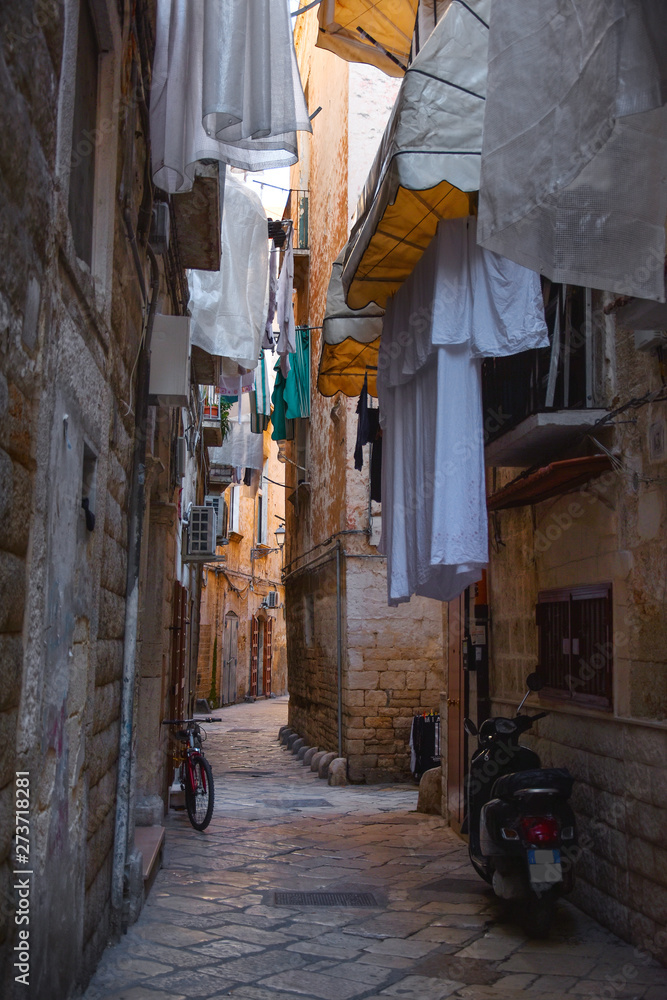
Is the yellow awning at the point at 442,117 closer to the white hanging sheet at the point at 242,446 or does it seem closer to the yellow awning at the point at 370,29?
the yellow awning at the point at 370,29

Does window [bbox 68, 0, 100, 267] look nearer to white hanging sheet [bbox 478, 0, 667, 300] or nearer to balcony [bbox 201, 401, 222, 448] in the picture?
white hanging sheet [bbox 478, 0, 667, 300]

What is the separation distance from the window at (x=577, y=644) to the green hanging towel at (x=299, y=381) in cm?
930

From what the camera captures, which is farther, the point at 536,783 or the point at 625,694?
the point at 536,783

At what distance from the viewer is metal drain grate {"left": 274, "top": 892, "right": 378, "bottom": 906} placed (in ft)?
19.1

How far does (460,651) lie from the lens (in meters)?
8.08

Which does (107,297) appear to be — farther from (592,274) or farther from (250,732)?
(250,732)

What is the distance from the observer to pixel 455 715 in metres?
8.20

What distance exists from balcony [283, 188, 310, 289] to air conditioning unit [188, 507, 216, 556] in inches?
253

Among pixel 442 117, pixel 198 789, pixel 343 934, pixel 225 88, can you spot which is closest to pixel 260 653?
pixel 198 789

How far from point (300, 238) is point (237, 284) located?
32.0ft

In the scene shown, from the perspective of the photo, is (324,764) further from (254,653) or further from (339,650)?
(254,653)

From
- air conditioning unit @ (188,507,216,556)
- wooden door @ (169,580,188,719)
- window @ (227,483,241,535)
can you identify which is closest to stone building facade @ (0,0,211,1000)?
wooden door @ (169,580,188,719)

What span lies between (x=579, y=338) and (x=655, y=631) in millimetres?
2195

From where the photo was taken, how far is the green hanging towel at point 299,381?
15.3 m
